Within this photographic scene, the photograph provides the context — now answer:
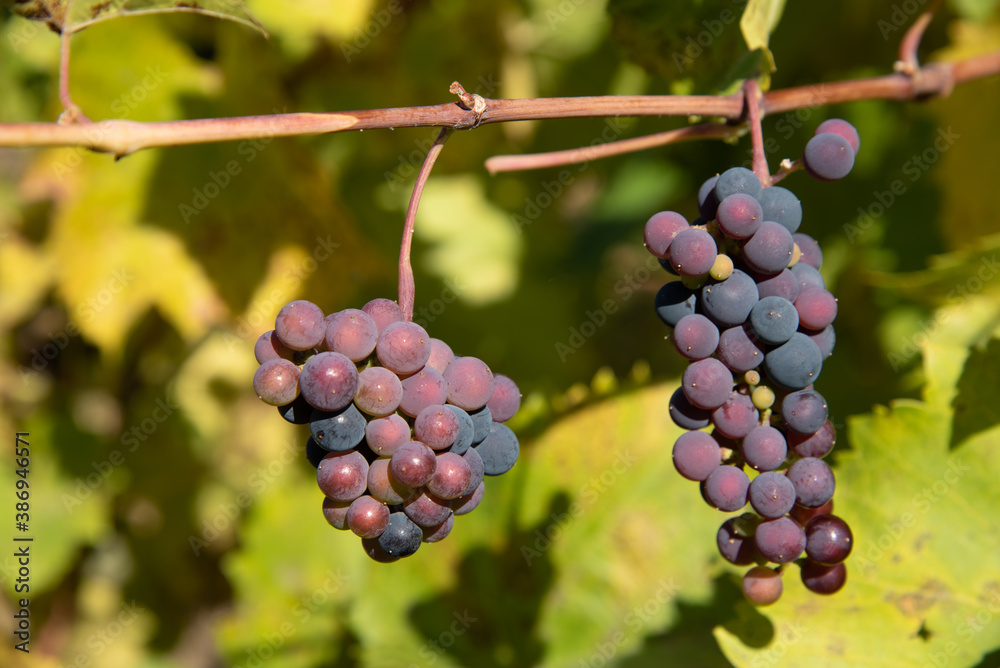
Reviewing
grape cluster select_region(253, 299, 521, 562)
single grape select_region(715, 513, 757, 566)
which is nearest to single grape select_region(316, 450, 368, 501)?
grape cluster select_region(253, 299, 521, 562)

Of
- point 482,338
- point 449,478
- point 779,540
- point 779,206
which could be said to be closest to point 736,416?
point 779,540

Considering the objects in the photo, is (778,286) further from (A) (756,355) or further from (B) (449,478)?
(B) (449,478)

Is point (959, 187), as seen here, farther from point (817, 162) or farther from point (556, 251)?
point (556, 251)

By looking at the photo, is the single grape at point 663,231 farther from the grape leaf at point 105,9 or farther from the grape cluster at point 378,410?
the grape leaf at point 105,9

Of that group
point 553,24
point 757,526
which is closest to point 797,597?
point 757,526

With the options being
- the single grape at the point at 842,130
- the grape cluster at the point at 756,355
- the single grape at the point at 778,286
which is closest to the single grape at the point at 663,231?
the grape cluster at the point at 756,355
